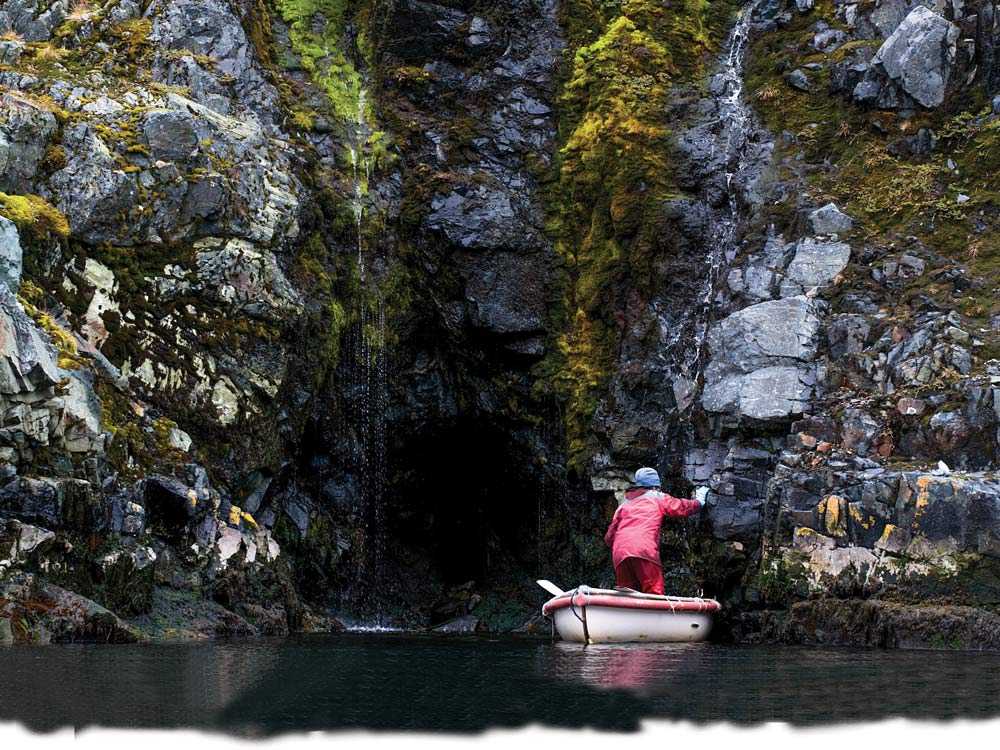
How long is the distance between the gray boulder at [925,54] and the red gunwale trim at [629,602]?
36.4ft

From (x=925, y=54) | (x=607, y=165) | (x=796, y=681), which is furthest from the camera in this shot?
(x=607, y=165)

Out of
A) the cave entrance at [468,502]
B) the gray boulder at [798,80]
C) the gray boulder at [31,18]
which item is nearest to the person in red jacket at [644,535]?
the cave entrance at [468,502]

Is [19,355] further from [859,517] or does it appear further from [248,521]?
[859,517]

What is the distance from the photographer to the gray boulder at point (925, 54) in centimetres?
2069

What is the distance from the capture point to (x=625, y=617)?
15.7 m

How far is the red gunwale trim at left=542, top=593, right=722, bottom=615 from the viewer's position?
50.9 feet

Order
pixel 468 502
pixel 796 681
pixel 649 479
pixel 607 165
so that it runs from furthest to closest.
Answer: pixel 468 502 → pixel 607 165 → pixel 649 479 → pixel 796 681

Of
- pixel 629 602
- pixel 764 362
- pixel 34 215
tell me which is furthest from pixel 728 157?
pixel 34 215

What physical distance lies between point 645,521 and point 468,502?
7907 millimetres

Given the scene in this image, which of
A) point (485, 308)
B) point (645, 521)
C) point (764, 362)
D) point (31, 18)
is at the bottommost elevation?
point (645, 521)

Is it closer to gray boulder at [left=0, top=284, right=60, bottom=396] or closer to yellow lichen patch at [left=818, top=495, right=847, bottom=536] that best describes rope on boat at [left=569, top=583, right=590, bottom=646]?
yellow lichen patch at [left=818, top=495, right=847, bottom=536]

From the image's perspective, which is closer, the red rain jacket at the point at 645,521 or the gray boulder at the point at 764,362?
the red rain jacket at the point at 645,521

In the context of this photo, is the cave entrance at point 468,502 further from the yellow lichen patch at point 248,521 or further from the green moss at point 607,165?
the yellow lichen patch at point 248,521

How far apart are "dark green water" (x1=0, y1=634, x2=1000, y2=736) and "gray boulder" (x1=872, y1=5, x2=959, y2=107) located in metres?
12.1
